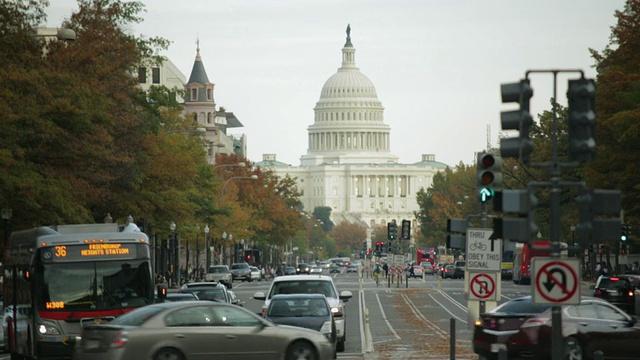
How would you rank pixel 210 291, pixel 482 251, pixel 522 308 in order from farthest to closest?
pixel 210 291 < pixel 522 308 < pixel 482 251

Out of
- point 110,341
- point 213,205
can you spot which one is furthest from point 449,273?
point 110,341

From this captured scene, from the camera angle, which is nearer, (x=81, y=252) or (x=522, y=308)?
(x=522, y=308)

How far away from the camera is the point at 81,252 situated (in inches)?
1121

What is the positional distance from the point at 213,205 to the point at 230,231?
64.2 ft

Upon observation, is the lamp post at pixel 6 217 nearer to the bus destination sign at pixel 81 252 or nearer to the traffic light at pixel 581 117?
the bus destination sign at pixel 81 252

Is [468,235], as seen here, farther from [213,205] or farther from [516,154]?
[213,205]

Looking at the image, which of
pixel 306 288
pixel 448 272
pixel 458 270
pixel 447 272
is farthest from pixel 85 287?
pixel 447 272

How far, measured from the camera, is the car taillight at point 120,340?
74.0 feet

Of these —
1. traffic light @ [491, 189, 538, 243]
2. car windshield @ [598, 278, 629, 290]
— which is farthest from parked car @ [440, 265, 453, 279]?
traffic light @ [491, 189, 538, 243]

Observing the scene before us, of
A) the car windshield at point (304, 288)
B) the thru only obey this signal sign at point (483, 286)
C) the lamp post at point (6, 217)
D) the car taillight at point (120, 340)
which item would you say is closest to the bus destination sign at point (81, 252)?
the car taillight at point (120, 340)

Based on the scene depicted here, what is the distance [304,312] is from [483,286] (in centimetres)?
625

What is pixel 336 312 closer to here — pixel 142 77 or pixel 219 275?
Result: pixel 142 77

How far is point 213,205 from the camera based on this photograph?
92.4 metres

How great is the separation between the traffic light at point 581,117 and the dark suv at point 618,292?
35.6 metres
